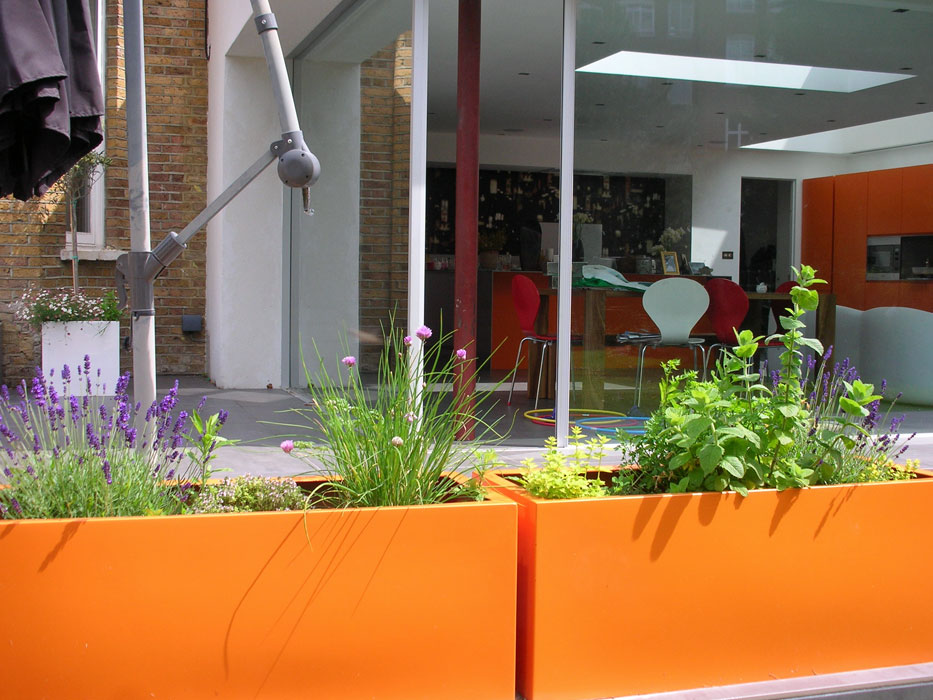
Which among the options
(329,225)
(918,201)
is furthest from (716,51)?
(329,225)

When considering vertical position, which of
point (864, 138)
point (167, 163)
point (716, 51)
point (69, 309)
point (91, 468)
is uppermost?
point (716, 51)

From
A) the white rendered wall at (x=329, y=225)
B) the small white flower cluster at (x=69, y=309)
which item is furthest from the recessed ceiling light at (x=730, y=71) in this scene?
the small white flower cluster at (x=69, y=309)

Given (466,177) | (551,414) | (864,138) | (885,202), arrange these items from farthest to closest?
(551,414) < (885,202) < (864,138) < (466,177)

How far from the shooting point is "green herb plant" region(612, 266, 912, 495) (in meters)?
2.42

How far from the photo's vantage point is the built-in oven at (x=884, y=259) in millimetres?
6020

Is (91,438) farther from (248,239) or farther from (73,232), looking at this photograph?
(73,232)

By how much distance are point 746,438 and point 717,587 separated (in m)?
0.37

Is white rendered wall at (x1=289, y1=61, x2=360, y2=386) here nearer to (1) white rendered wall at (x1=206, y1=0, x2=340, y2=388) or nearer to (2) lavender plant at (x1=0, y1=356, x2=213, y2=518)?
(1) white rendered wall at (x1=206, y1=0, x2=340, y2=388)

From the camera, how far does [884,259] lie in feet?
19.8

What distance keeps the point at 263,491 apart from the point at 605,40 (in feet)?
11.8

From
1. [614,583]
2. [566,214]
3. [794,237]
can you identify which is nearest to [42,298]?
[566,214]

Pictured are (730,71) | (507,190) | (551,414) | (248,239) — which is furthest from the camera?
(507,190)

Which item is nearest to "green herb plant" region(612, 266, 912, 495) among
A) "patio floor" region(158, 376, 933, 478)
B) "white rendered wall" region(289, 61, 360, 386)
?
"patio floor" region(158, 376, 933, 478)

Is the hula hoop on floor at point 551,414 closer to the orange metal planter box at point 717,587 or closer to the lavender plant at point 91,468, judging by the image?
the orange metal planter box at point 717,587
